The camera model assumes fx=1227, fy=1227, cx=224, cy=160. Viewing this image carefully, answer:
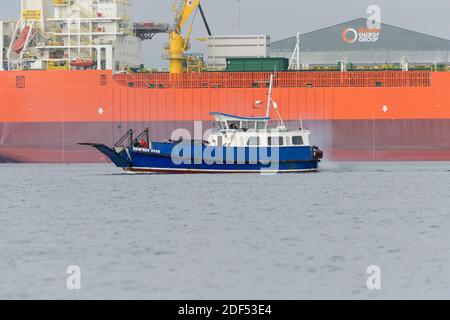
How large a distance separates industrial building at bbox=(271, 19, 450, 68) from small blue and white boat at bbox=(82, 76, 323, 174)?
28.8 metres

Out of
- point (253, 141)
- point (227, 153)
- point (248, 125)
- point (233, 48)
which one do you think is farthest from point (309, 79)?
point (227, 153)

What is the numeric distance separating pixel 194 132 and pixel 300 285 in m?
35.0

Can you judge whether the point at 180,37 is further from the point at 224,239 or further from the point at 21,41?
the point at 224,239

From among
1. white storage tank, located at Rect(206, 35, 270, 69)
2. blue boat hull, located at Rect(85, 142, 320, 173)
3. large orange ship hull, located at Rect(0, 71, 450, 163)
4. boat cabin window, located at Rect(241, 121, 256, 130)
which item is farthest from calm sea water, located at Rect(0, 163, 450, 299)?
→ white storage tank, located at Rect(206, 35, 270, 69)

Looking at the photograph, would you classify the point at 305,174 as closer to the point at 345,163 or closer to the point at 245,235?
the point at 345,163

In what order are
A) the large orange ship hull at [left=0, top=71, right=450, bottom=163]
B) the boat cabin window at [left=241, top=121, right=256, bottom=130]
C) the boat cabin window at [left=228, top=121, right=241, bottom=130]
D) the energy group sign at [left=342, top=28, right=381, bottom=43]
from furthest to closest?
the energy group sign at [left=342, top=28, right=381, bottom=43], the large orange ship hull at [left=0, top=71, right=450, bottom=163], the boat cabin window at [left=241, top=121, right=256, bottom=130], the boat cabin window at [left=228, top=121, right=241, bottom=130]

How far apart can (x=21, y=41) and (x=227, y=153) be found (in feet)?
59.0

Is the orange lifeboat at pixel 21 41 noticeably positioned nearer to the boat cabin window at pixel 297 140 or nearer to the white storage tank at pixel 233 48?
the white storage tank at pixel 233 48

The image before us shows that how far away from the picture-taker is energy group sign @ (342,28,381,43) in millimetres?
74375

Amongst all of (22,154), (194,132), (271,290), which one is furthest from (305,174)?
(271,290)

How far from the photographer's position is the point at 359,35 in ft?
246

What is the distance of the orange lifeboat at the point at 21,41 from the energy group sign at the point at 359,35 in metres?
22.4

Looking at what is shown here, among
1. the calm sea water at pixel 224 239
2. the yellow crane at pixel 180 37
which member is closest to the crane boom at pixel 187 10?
the yellow crane at pixel 180 37

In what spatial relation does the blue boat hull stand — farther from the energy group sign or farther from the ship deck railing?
the energy group sign
